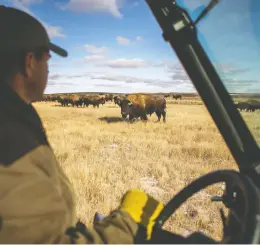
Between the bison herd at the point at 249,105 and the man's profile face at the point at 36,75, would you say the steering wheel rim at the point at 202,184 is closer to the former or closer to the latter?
the bison herd at the point at 249,105

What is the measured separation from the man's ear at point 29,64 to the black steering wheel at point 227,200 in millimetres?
1051

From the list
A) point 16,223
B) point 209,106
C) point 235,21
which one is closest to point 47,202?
point 16,223

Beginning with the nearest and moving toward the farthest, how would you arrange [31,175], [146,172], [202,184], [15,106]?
1. [31,175]
2. [15,106]
3. [202,184]
4. [146,172]

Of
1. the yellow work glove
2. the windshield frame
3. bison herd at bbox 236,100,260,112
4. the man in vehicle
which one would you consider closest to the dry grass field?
bison herd at bbox 236,100,260,112

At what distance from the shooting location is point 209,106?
4.83ft

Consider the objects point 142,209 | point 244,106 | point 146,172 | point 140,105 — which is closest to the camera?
point 244,106

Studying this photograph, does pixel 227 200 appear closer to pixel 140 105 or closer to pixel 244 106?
pixel 244 106

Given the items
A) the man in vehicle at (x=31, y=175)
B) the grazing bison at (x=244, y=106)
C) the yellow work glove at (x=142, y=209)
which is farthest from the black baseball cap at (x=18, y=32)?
the grazing bison at (x=244, y=106)

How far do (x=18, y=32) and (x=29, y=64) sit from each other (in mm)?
180

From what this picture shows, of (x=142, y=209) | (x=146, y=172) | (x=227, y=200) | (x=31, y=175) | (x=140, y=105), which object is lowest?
(x=140, y=105)

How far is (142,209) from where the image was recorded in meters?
1.84

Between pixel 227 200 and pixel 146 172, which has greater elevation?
pixel 227 200

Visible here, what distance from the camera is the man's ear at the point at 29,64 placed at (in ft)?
5.60

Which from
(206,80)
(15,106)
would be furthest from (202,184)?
(15,106)
